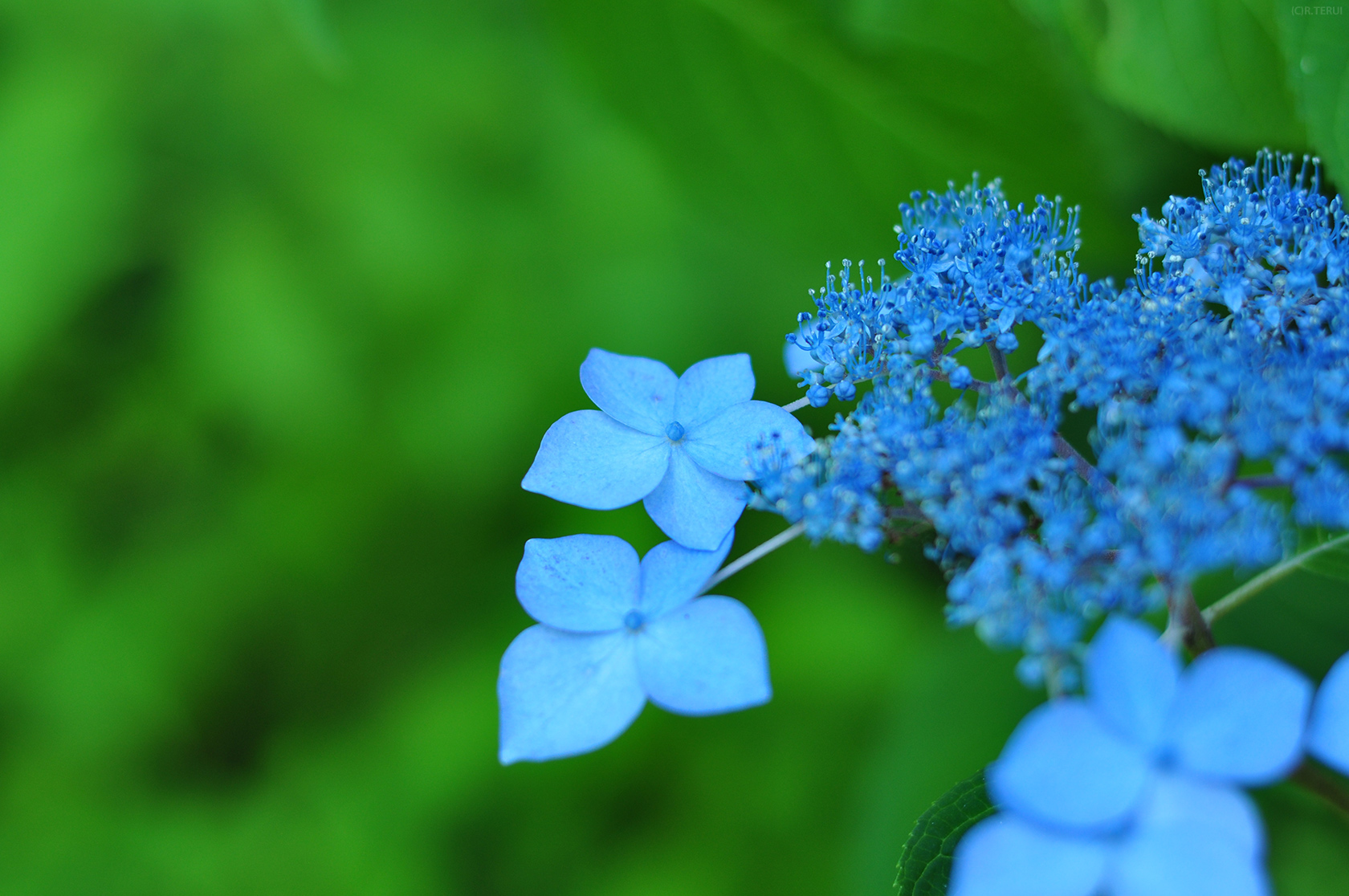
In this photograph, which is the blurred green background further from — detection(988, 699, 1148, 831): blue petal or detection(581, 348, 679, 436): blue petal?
detection(988, 699, 1148, 831): blue petal

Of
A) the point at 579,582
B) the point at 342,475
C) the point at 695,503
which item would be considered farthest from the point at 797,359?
the point at 342,475

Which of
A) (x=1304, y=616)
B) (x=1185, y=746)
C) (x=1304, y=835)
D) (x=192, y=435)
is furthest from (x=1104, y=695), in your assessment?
(x=192, y=435)

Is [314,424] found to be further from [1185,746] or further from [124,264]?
[1185,746]

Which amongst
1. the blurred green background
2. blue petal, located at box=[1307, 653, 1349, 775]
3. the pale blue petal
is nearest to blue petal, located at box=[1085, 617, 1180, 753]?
blue petal, located at box=[1307, 653, 1349, 775]

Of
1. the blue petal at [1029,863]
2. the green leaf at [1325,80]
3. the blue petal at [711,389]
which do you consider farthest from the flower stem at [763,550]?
the green leaf at [1325,80]

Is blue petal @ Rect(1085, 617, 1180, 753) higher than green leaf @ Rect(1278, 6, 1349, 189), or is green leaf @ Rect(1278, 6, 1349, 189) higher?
green leaf @ Rect(1278, 6, 1349, 189)

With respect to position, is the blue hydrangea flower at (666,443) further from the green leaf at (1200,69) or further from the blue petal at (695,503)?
the green leaf at (1200,69)
